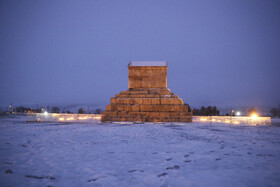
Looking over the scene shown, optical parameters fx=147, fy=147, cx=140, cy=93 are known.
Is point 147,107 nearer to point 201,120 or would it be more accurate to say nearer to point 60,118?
point 201,120

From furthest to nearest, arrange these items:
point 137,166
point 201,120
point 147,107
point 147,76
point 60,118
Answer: point 147,76 < point 201,120 < point 60,118 < point 147,107 < point 137,166

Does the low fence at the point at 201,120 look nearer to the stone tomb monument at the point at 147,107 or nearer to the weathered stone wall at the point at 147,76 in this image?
the stone tomb monument at the point at 147,107

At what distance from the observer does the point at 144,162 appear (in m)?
3.51

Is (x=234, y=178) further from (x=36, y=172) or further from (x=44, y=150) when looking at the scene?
(x=44, y=150)

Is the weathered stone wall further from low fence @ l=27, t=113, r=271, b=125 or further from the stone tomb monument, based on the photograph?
low fence @ l=27, t=113, r=271, b=125

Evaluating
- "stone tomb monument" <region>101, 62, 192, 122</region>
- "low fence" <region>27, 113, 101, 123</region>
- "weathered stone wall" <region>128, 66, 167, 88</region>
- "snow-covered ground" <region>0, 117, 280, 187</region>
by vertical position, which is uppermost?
"weathered stone wall" <region>128, 66, 167, 88</region>

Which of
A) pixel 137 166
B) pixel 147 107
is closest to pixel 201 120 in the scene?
pixel 147 107

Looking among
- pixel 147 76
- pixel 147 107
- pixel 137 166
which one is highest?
pixel 147 76

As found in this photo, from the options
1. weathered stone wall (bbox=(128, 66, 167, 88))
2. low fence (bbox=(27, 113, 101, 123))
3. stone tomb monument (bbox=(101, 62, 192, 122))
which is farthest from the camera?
weathered stone wall (bbox=(128, 66, 167, 88))


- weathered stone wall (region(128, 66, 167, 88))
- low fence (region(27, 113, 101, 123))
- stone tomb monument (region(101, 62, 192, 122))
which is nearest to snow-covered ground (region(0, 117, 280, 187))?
Answer: stone tomb monument (region(101, 62, 192, 122))

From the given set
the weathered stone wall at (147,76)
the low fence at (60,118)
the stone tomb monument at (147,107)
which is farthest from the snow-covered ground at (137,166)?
the weathered stone wall at (147,76)

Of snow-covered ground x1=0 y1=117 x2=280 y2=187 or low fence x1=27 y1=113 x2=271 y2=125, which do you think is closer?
snow-covered ground x1=0 y1=117 x2=280 y2=187

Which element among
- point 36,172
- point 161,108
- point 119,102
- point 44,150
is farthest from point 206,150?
point 119,102

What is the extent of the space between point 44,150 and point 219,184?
457cm
